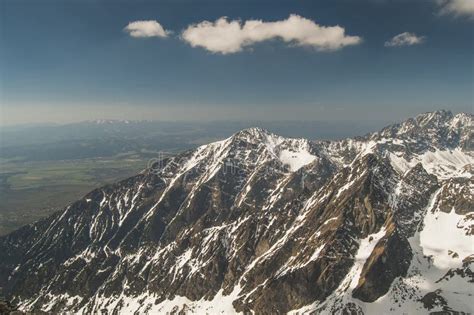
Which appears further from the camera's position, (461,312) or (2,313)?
(461,312)

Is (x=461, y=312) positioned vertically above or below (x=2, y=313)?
Result: below
